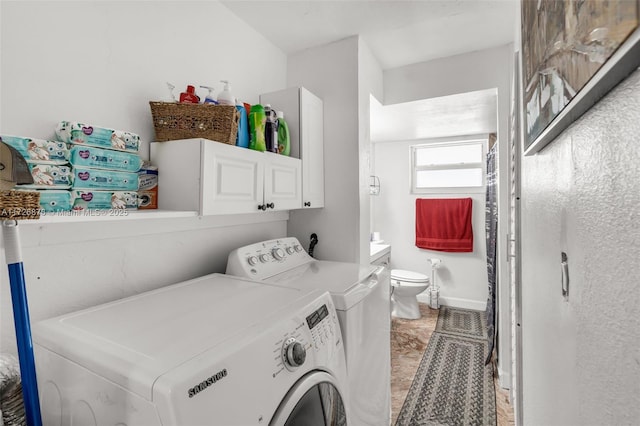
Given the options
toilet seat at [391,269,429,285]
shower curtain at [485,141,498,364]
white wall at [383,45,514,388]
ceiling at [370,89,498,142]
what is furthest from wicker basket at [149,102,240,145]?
toilet seat at [391,269,429,285]

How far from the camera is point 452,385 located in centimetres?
227

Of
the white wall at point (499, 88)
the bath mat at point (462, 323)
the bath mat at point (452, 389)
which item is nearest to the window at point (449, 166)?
the bath mat at point (462, 323)

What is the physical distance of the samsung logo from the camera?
684mm

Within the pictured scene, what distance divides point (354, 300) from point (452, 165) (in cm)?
311

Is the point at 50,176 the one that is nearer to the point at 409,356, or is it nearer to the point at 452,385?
the point at 452,385

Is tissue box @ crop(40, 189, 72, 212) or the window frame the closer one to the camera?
tissue box @ crop(40, 189, 72, 212)

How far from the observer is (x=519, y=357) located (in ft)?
4.86

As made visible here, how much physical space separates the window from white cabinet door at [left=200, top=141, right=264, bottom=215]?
292cm

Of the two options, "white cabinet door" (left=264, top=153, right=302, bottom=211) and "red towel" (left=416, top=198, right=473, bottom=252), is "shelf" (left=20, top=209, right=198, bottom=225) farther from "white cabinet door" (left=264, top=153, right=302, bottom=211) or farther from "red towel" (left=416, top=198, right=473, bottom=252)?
"red towel" (left=416, top=198, right=473, bottom=252)

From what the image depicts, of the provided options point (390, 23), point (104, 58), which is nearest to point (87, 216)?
point (104, 58)

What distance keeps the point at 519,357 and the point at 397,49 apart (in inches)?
82.6

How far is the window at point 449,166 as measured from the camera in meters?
3.78

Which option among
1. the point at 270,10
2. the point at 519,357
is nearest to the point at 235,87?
the point at 270,10

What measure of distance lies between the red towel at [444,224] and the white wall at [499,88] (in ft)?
4.52
